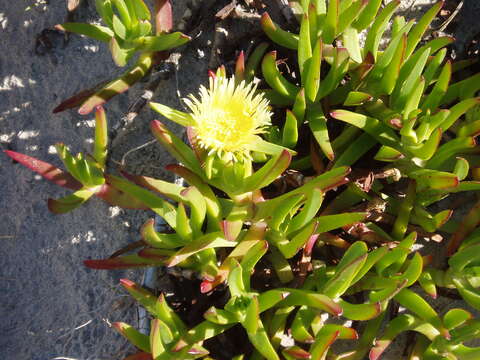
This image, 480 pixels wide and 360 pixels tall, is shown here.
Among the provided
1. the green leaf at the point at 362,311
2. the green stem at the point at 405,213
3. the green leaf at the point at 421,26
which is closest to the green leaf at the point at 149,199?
the green leaf at the point at 362,311

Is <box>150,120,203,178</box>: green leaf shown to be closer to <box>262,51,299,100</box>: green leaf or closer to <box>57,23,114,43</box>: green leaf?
<box>262,51,299,100</box>: green leaf

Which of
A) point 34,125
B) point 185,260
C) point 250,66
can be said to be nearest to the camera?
point 185,260

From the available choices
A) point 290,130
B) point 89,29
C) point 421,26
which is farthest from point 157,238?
point 421,26

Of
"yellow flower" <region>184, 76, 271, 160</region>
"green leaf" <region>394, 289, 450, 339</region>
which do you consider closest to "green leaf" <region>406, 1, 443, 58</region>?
"yellow flower" <region>184, 76, 271, 160</region>

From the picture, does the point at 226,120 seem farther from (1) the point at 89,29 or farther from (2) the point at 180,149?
(1) the point at 89,29

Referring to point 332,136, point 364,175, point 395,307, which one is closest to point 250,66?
point 332,136

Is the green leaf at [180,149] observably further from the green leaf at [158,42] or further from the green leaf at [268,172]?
the green leaf at [158,42]

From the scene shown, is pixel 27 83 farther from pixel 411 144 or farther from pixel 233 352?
pixel 411 144
